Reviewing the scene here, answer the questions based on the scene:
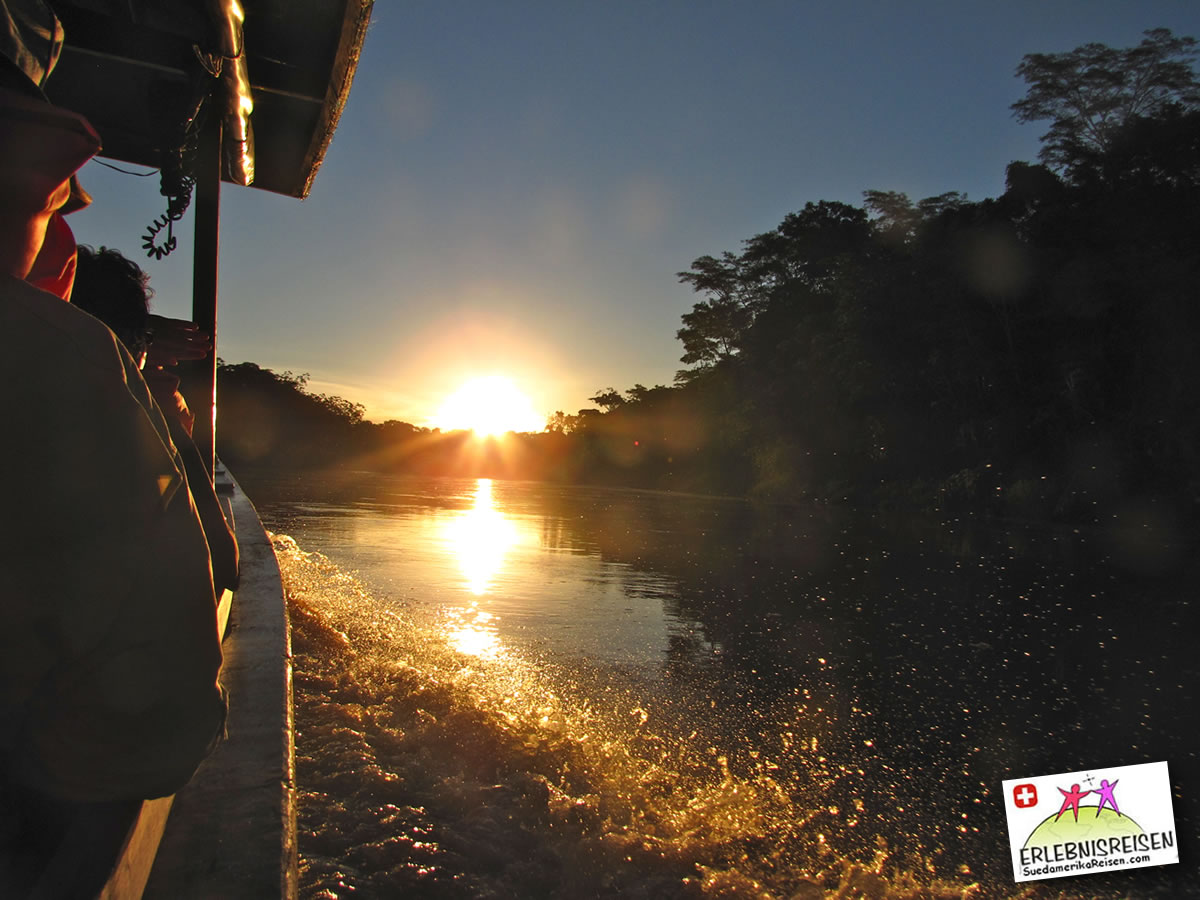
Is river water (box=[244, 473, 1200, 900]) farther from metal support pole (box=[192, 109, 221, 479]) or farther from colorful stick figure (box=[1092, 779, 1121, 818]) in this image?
metal support pole (box=[192, 109, 221, 479])

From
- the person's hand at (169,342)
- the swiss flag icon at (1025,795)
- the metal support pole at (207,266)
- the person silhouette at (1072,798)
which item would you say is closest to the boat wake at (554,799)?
the swiss flag icon at (1025,795)

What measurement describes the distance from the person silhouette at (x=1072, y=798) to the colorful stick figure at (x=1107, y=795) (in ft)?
0.17

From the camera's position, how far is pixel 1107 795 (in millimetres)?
2645

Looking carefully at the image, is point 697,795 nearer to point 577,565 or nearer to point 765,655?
point 765,655

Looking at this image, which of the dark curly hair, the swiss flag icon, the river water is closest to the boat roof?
the dark curly hair

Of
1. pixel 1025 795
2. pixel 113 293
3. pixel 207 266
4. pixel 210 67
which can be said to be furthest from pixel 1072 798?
pixel 207 266

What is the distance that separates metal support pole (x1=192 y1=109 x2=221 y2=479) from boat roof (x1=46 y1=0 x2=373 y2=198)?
5.5 inches

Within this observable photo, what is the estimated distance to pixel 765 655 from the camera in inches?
173

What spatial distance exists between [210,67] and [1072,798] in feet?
14.7

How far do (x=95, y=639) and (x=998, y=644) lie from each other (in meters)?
5.40

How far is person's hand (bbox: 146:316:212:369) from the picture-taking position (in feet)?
7.97

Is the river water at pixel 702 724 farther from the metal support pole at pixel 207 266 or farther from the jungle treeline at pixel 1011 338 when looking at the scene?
the jungle treeline at pixel 1011 338

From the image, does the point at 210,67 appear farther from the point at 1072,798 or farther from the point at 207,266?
the point at 1072,798

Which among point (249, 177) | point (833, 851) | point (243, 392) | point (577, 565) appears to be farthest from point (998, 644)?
point (243, 392)
